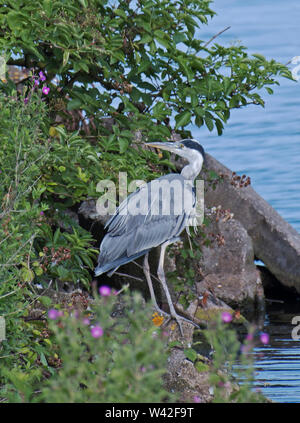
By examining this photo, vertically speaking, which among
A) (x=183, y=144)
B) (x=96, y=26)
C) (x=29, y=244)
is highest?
(x=96, y=26)

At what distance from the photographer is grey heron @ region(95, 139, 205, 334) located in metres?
6.77

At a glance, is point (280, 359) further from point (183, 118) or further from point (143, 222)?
point (183, 118)

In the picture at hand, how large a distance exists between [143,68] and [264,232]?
A: 4567mm

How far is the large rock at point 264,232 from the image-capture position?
11.1m

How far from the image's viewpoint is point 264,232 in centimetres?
1128

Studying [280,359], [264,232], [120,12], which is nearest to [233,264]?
[264,232]

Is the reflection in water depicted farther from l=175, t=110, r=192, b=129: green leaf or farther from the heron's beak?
l=175, t=110, r=192, b=129: green leaf

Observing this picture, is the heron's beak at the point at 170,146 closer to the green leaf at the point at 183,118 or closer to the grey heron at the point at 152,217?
the grey heron at the point at 152,217

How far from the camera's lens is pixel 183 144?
705cm

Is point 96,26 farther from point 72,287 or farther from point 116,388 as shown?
point 116,388

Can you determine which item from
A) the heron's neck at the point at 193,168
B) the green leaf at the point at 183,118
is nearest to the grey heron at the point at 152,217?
the heron's neck at the point at 193,168

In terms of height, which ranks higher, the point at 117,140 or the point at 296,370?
the point at 117,140
